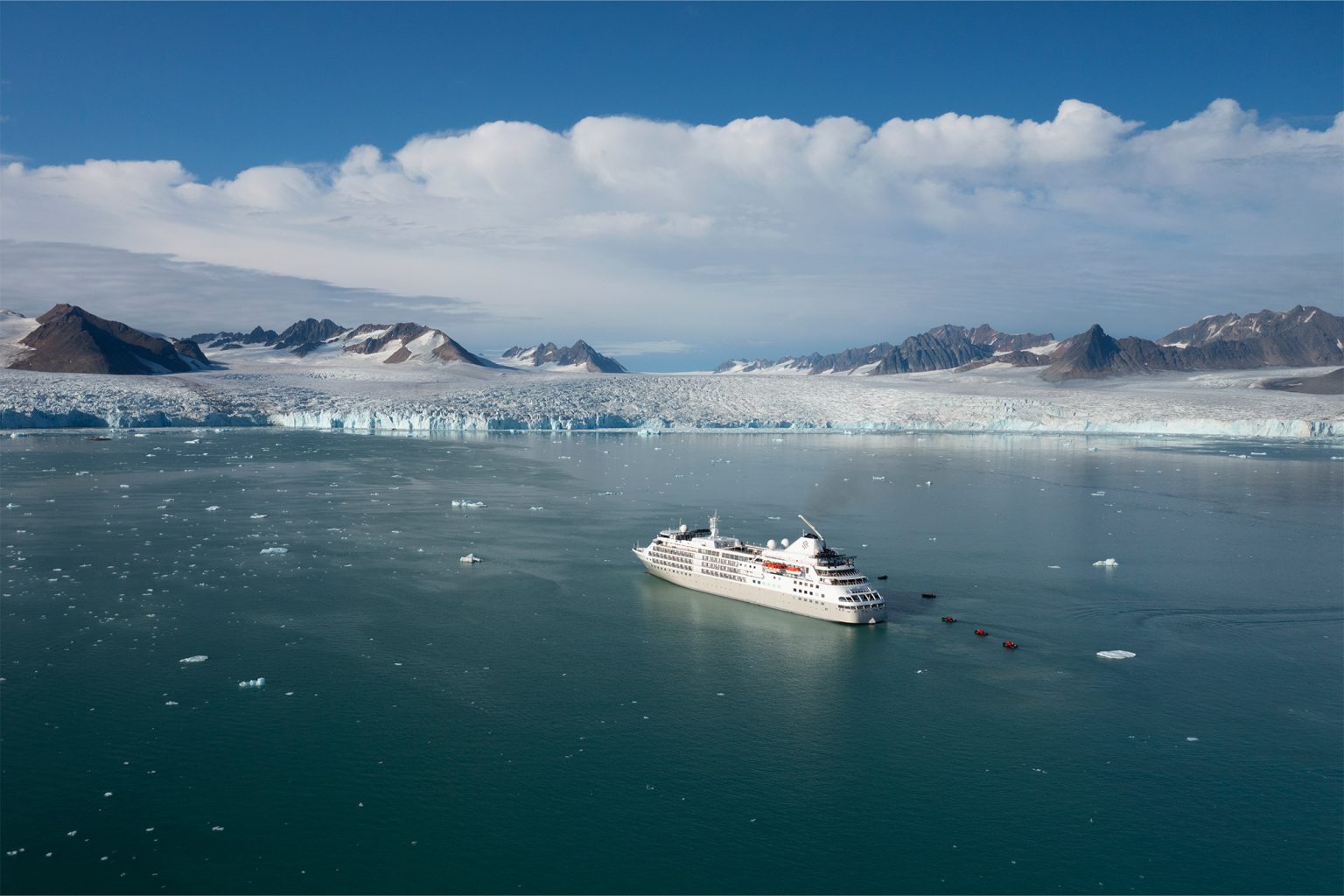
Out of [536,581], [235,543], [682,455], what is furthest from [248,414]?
[536,581]

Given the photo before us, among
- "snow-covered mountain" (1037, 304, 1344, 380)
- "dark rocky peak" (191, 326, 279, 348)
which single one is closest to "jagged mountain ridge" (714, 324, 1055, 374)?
"snow-covered mountain" (1037, 304, 1344, 380)

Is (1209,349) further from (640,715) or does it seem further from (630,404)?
(640,715)

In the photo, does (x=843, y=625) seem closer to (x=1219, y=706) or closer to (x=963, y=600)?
(x=963, y=600)

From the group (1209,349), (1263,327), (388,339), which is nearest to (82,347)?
(388,339)

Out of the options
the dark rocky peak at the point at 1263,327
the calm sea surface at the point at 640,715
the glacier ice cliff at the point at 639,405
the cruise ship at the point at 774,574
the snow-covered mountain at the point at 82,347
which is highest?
the dark rocky peak at the point at 1263,327

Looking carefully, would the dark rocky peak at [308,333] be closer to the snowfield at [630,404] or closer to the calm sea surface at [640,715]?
the snowfield at [630,404]

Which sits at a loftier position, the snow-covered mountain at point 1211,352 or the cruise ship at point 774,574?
the snow-covered mountain at point 1211,352

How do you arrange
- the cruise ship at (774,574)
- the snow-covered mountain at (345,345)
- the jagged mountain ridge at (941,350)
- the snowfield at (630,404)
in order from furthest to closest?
the jagged mountain ridge at (941,350)
the snow-covered mountain at (345,345)
the snowfield at (630,404)
the cruise ship at (774,574)

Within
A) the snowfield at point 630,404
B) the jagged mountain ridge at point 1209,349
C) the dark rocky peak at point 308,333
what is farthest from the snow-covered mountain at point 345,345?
the jagged mountain ridge at point 1209,349
